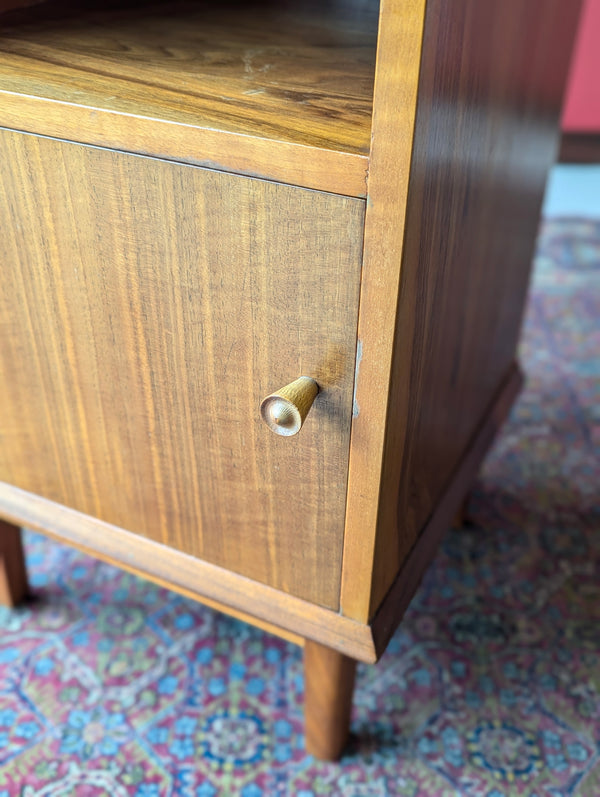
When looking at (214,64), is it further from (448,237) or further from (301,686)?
(301,686)

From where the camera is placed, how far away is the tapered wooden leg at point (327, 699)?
2.14 ft

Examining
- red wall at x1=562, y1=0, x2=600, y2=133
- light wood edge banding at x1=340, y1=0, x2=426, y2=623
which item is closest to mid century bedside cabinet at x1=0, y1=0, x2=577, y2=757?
light wood edge banding at x1=340, y1=0, x2=426, y2=623

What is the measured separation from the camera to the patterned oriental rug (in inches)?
28.2

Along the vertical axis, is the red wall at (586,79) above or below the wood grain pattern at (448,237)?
below

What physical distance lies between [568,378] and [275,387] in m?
0.89

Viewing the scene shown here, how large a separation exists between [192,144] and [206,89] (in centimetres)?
6

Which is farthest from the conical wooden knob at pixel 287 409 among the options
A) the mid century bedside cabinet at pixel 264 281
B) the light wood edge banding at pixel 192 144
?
the light wood edge banding at pixel 192 144

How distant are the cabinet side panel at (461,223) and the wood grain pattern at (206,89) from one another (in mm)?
55

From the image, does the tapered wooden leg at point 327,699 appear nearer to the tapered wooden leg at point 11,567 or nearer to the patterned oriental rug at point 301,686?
the patterned oriental rug at point 301,686

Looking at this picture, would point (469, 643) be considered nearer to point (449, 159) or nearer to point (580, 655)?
point (580, 655)

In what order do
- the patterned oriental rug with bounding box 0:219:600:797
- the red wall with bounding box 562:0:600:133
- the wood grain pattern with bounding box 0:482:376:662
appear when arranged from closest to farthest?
the wood grain pattern with bounding box 0:482:376:662
the patterned oriental rug with bounding box 0:219:600:797
the red wall with bounding box 562:0:600:133

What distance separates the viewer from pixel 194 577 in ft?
2.12

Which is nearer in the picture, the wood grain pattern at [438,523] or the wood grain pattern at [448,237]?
the wood grain pattern at [448,237]

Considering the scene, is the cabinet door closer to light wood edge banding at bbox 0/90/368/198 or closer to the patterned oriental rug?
light wood edge banding at bbox 0/90/368/198
